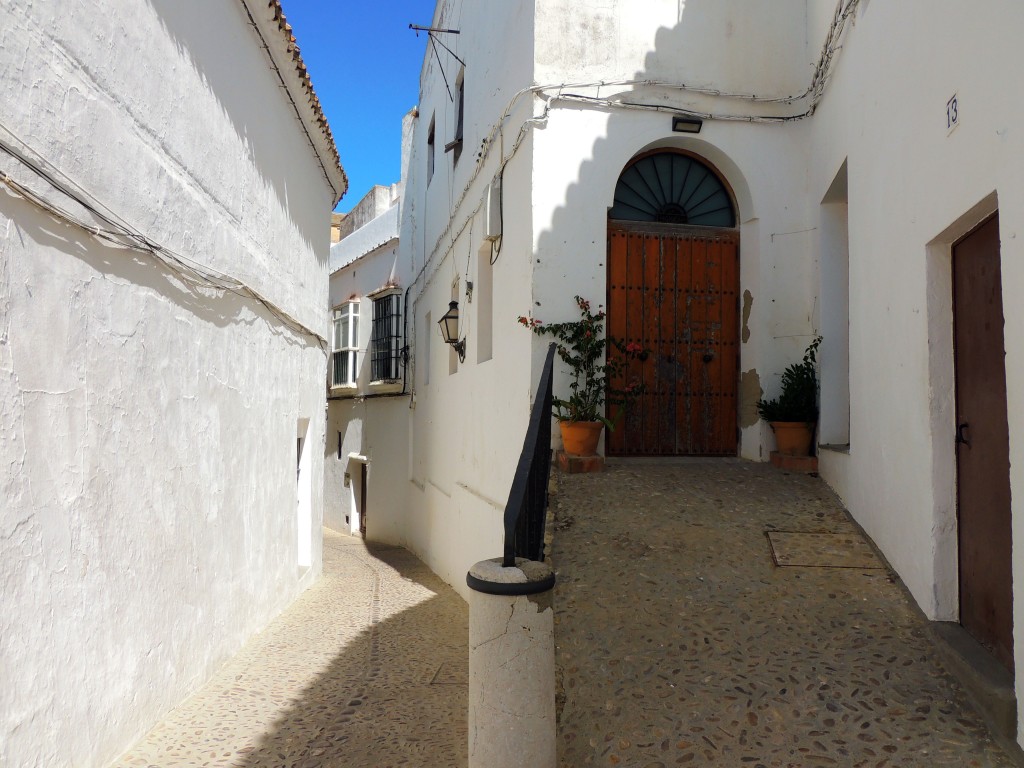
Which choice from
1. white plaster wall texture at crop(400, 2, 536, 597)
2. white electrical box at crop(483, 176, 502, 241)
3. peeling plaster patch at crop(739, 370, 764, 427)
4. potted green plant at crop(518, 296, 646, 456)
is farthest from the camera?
white electrical box at crop(483, 176, 502, 241)

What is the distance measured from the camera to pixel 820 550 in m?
4.08

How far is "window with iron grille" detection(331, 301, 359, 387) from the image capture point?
50.9 ft

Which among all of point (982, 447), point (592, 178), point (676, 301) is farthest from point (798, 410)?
point (982, 447)

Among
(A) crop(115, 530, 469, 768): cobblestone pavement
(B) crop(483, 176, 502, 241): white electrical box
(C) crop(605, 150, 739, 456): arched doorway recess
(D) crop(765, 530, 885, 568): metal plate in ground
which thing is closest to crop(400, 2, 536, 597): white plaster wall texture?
(B) crop(483, 176, 502, 241): white electrical box

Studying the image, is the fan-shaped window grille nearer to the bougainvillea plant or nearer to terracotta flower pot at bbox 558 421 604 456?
the bougainvillea plant

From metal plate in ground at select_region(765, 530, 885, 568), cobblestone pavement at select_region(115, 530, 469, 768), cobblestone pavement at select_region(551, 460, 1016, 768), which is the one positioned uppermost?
metal plate in ground at select_region(765, 530, 885, 568)

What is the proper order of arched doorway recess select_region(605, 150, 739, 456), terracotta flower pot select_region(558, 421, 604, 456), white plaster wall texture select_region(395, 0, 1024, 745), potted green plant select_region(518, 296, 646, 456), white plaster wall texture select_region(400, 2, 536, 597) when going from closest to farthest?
1. white plaster wall texture select_region(395, 0, 1024, 745)
2. terracotta flower pot select_region(558, 421, 604, 456)
3. potted green plant select_region(518, 296, 646, 456)
4. arched doorway recess select_region(605, 150, 739, 456)
5. white plaster wall texture select_region(400, 2, 536, 597)

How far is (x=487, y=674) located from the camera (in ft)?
8.34

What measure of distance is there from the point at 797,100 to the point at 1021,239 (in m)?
4.25

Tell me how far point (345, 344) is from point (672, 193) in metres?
10.6

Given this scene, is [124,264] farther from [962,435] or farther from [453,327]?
[453,327]

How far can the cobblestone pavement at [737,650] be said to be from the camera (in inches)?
106

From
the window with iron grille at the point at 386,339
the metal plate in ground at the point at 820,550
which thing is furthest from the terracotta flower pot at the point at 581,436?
the window with iron grille at the point at 386,339

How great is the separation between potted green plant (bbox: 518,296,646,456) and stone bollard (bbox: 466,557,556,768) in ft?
10.0
